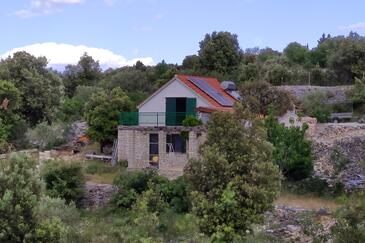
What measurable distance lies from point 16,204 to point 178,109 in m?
18.7

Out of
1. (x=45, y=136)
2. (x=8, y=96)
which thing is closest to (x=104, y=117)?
(x=45, y=136)

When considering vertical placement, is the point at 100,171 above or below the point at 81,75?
below

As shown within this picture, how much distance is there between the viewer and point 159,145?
3102 centimetres

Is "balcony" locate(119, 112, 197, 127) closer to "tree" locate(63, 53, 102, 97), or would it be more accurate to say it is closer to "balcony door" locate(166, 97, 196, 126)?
"balcony door" locate(166, 97, 196, 126)

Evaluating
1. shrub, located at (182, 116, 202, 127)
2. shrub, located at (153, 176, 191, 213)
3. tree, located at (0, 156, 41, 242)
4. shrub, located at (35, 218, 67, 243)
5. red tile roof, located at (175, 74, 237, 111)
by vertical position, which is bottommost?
shrub, located at (153, 176, 191, 213)

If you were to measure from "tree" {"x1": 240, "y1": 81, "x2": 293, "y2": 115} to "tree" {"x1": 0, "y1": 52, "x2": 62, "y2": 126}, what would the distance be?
13903 mm

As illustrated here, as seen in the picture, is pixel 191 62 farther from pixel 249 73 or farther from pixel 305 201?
pixel 305 201

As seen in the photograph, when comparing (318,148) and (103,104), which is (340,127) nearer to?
(318,148)

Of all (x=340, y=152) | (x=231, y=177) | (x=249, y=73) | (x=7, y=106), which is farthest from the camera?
(x=249, y=73)

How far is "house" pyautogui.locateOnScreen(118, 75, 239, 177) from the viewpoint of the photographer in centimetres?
3055

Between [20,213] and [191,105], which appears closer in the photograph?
[20,213]

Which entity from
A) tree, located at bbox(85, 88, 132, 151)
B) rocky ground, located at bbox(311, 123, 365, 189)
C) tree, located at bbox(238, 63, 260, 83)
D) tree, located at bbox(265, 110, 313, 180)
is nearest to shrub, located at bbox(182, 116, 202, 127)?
tree, located at bbox(265, 110, 313, 180)

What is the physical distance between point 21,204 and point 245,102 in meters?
21.5

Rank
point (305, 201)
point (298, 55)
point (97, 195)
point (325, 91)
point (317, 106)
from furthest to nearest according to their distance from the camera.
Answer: point (298, 55) < point (325, 91) < point (317, 106) < point (97, 195) < point (305, 201)
